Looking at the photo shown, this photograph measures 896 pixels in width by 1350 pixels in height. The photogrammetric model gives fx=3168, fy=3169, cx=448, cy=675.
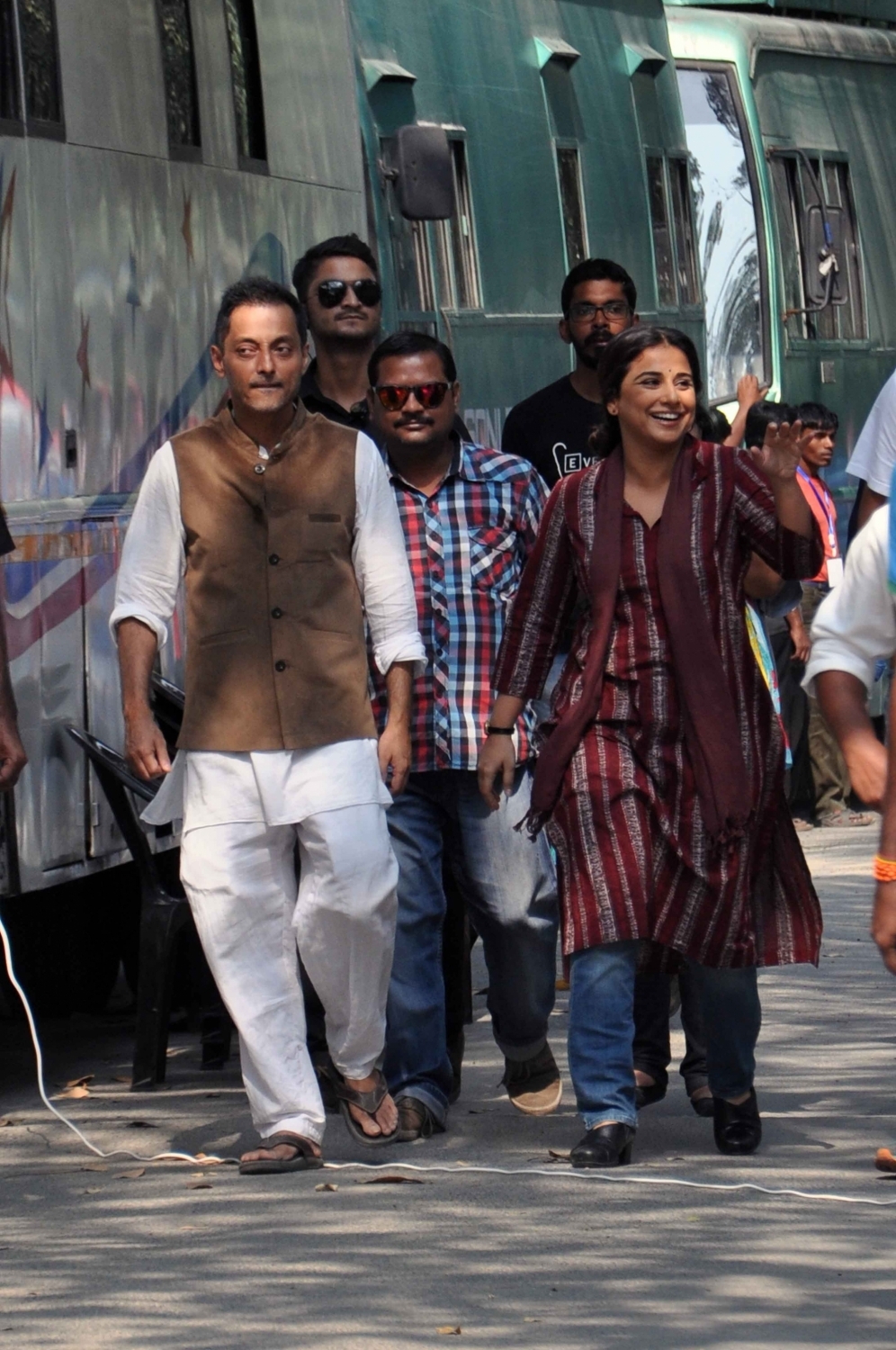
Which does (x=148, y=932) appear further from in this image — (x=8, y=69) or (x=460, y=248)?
(x=460, y=248)

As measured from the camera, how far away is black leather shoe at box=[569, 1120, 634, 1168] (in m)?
7.12

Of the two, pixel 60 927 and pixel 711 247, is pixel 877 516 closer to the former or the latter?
pixel 60 927

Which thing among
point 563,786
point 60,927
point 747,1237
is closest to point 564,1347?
point 747,1237

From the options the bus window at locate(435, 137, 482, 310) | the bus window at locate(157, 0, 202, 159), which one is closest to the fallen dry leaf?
the bus window at locate(157, 0, 202, 159)

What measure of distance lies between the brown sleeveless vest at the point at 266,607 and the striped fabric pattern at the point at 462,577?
1.33 ft

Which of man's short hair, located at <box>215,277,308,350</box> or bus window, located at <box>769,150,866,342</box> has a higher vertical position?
bus window, located at <box>769,150,866,342</box>

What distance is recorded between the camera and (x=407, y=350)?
25.8 ft

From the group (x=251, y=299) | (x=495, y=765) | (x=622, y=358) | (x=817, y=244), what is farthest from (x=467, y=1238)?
(x=817, y=244)

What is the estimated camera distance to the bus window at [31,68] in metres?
8.12

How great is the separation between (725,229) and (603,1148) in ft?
37.6

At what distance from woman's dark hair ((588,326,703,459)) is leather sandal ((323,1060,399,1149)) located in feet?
→ 5.27

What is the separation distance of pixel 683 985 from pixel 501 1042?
49cm

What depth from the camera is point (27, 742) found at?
27.1ft

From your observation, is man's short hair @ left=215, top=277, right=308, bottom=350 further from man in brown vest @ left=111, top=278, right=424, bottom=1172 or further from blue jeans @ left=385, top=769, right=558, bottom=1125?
blue jeans @ left=385, top=769, right=558, bottom=1125
